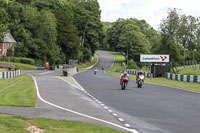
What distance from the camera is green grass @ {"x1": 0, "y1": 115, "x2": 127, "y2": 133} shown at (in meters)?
9.64

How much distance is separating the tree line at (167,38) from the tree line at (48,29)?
1424 cm

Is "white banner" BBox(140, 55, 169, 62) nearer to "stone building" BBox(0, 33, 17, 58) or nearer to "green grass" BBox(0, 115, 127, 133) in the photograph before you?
"stone building" BBox(0, 33, 17, 58)

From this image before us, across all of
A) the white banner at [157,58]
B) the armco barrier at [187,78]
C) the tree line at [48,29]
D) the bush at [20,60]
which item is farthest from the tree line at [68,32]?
the armco barrier at [187,78]

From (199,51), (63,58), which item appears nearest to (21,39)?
(63,58)

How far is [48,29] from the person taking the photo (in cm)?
9562

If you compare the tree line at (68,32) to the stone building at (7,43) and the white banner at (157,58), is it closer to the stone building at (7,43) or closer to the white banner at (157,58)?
the stone building at (7,43)

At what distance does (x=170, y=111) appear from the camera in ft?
51.9

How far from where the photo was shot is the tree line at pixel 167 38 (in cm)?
9862

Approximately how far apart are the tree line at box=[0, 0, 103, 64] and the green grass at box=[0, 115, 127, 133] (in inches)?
2631

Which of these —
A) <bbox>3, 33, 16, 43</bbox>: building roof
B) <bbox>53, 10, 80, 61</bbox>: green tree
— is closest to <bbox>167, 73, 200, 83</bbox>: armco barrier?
<bbox>3, 33, 16, 43</bbox>: building roof

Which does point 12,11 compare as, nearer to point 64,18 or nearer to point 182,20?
point 64,18

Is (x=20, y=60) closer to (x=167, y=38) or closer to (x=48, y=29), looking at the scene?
(x=48, y=29)

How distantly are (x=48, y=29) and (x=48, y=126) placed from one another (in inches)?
3410

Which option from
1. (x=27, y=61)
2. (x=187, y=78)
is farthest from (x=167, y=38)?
(x=187, y=78)
